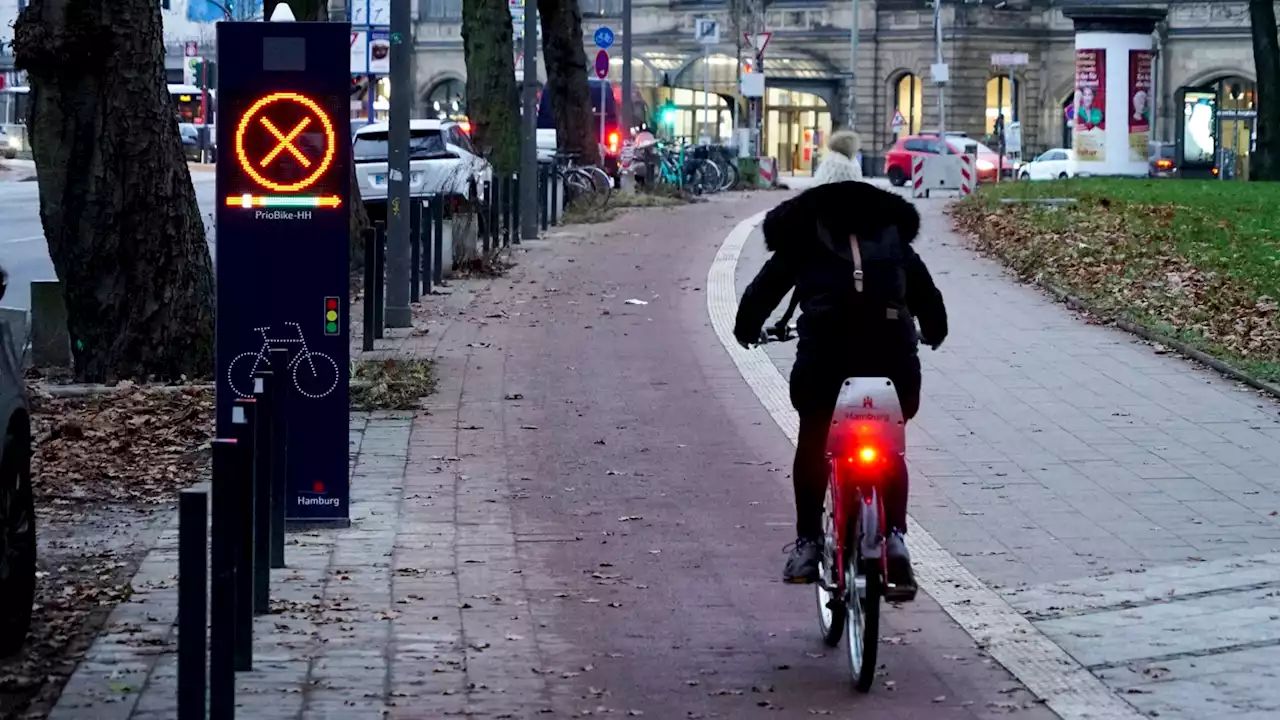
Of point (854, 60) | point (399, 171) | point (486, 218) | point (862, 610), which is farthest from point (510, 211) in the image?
point (854, 60)

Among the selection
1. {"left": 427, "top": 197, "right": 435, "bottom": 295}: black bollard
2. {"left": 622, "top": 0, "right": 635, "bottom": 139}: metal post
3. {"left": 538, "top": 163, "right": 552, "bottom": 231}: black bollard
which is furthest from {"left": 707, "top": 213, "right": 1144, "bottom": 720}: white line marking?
{"left": 622, "top": 0, "right": 635, "bottom": 139}: metal post

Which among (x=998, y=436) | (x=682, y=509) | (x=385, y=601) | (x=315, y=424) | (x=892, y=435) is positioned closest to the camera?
(x=892, y=435)

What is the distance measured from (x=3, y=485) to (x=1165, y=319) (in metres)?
11.9

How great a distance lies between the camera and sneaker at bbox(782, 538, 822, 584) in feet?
23.7

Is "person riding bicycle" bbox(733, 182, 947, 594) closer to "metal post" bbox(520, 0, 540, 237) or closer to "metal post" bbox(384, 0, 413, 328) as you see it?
"metal post" bbox(384, 0, 413, 328)

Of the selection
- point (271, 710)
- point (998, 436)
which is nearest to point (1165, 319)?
point (998, 436)

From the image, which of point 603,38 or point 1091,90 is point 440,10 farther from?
point 1091,90

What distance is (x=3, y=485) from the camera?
276 inches

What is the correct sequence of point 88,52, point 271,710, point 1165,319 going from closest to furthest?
point 271,710 → point 88,52 → point 1165,319

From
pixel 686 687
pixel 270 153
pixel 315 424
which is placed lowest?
pixel 686 687

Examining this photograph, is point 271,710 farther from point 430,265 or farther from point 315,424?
point 430,265

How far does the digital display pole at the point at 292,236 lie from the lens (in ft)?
27.9

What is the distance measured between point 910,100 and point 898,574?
2873 inches

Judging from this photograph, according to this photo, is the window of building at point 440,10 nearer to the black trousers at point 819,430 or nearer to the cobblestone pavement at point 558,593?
the cobblestone pavement at point 558,593
